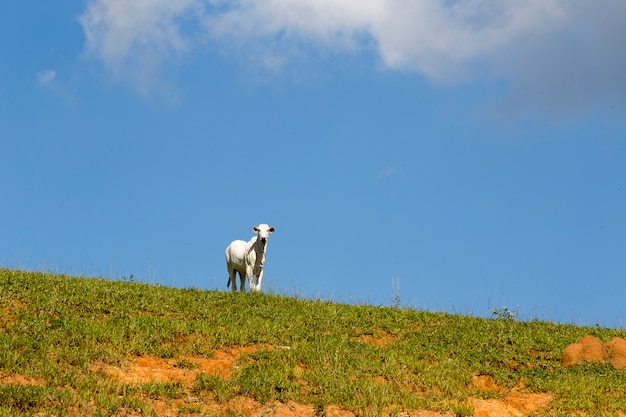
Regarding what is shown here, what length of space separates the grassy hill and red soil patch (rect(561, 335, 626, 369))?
440 mm

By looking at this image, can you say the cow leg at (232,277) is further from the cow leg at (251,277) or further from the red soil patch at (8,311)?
the red soil patch at (8,311)

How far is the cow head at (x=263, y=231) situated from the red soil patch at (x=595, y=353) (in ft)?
37.3

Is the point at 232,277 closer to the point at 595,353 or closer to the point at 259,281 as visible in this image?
the point at 259,281

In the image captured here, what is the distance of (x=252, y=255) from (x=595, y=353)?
12.8 metres

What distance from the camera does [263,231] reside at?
27906mm

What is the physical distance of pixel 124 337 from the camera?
1889 cm

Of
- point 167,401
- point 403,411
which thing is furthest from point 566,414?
point 167,401

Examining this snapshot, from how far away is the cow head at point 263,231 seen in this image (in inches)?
1097

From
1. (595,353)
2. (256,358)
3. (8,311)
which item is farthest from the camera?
(595,353)

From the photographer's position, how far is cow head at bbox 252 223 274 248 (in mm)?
27875

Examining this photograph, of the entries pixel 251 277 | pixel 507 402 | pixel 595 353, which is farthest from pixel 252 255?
pixel 507 402

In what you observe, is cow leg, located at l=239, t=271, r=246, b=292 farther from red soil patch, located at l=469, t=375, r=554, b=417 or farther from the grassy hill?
red soil patch, located at l=469, t=375, r=554, b=417

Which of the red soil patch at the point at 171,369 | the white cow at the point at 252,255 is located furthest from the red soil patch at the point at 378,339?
the white cow at the point at 252,255

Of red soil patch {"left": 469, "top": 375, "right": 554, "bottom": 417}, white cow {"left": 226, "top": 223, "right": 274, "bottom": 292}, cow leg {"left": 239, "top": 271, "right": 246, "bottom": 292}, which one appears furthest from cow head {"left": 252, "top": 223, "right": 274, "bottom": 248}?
red soil patch {"left": 469, "top": 375, "right": 554, "bottom": 417}
